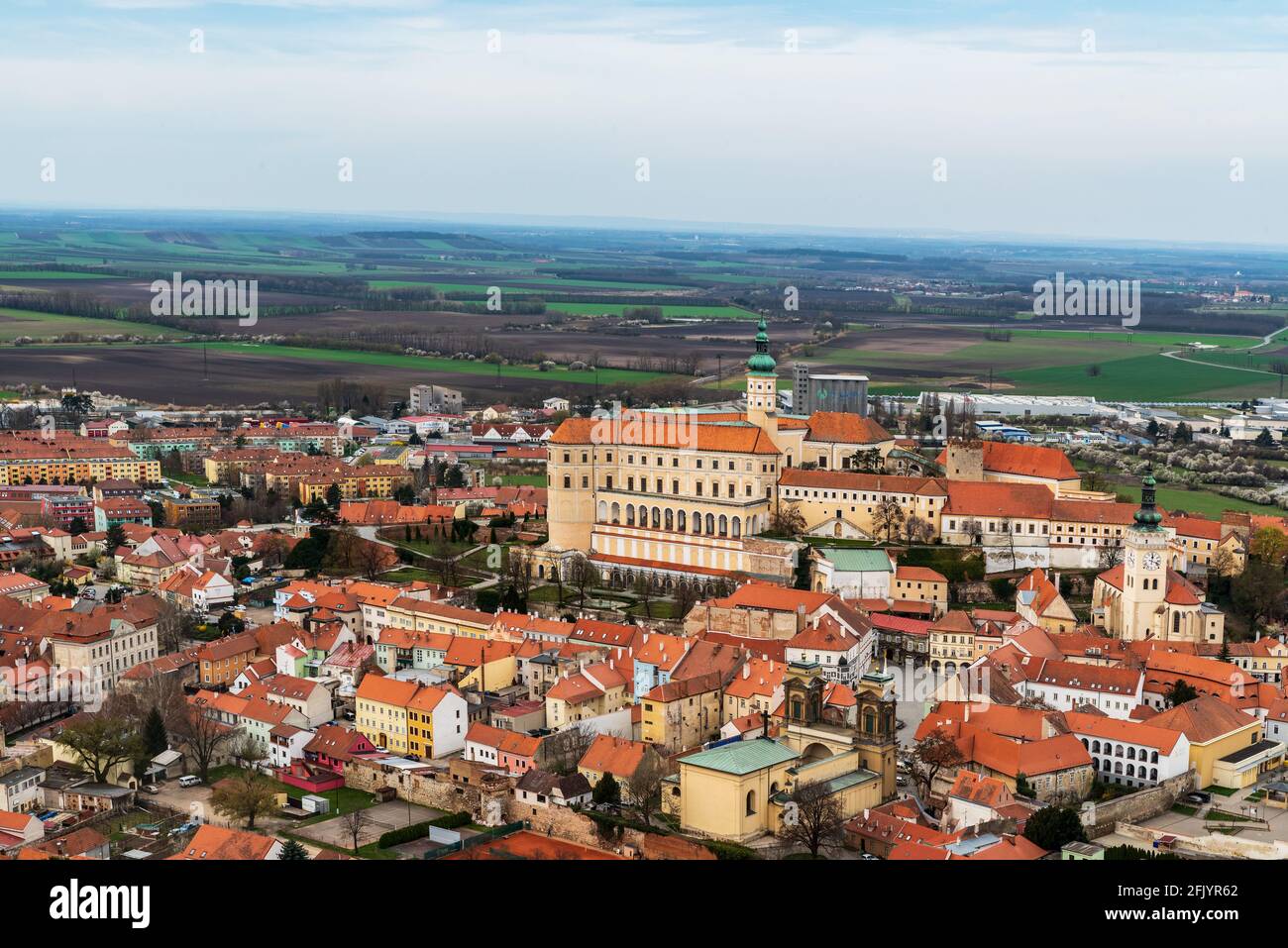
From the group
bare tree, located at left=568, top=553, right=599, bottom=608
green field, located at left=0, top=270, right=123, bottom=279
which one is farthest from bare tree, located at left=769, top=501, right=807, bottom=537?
green field, located at left=0, top=270, right=123, bottom=279

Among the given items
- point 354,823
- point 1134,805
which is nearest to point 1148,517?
point 1134,805

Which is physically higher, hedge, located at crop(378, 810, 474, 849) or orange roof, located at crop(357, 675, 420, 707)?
orange roof, located at crop(357, 675, 420, 707)

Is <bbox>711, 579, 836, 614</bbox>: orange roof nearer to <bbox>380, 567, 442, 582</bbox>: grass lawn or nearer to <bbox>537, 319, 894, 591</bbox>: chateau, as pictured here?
<bbox>537, 319, 894, 591</bbox>: chateau

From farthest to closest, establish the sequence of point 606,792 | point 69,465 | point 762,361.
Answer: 1. point 69,465
2. point 762,361
3. point 606,792

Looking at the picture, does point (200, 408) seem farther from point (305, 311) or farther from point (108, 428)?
point (305, 311)

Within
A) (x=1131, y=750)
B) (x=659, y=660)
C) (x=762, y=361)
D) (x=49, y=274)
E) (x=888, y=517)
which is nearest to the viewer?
(x=1131, y=750)

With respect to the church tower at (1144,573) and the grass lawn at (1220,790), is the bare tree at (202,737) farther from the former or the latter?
the church tower at (1144,573)
